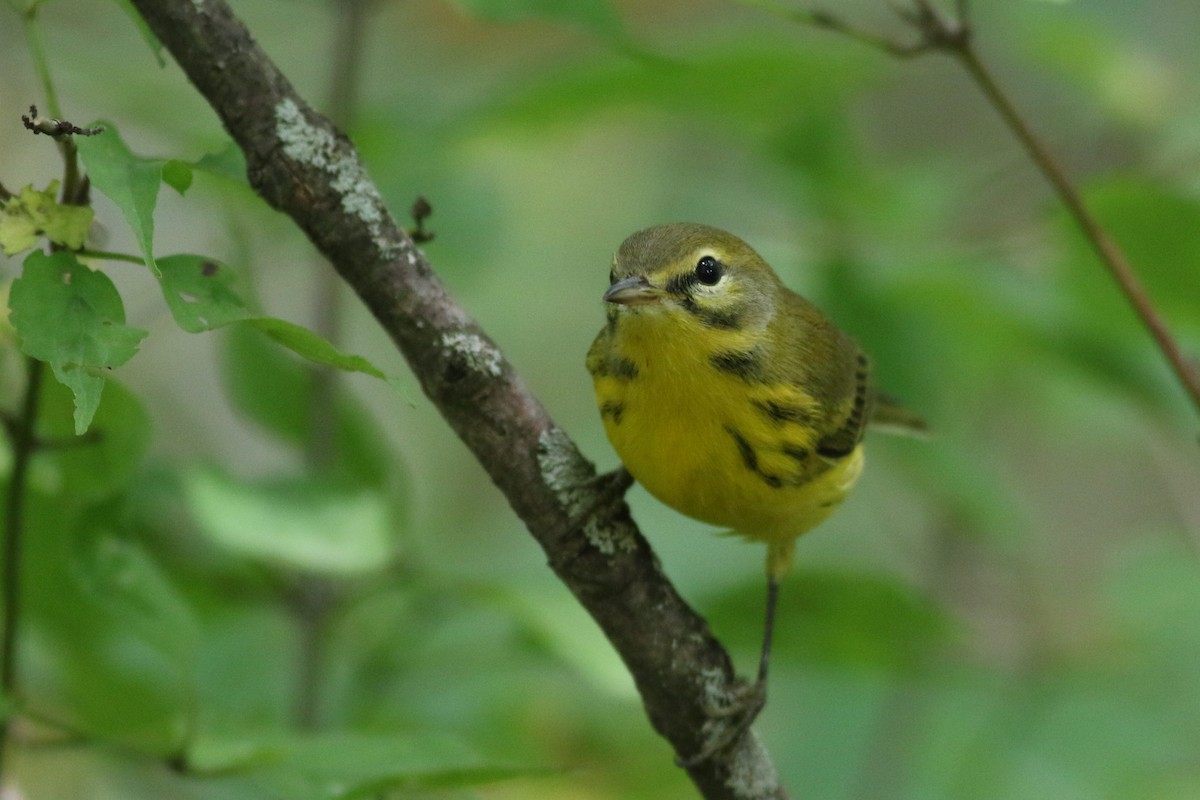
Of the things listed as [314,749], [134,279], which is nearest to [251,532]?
[314,749]

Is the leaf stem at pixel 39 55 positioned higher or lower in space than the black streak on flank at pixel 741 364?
lower

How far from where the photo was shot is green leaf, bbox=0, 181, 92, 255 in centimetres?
143

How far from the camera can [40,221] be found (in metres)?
1.45

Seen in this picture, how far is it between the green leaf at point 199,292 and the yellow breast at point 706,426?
1.00m

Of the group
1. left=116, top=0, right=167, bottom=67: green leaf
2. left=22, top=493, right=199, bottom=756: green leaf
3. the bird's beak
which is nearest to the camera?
left=116, top=0, right=167, bottom=67: green leaf

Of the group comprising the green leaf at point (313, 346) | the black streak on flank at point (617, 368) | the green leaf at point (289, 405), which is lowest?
the green leaf at point (313, 346)

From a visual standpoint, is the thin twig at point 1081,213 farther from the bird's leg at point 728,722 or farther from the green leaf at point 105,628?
the green leaf at point 105,628

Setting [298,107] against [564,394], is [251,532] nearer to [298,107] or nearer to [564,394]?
[298,107]

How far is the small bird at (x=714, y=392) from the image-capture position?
97.3 inches

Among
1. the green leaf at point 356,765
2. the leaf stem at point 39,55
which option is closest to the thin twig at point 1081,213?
the green leaf at point 356,765

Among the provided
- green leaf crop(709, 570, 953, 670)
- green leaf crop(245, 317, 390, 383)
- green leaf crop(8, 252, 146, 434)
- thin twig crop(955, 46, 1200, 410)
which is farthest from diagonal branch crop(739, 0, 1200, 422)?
green leaf crop(8, 252, 146, 434)

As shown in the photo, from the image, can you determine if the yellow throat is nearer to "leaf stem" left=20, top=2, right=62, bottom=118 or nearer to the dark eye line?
the dark eye line

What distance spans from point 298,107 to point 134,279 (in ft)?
7.11

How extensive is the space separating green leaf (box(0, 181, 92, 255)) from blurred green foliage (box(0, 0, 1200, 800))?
109mm
